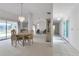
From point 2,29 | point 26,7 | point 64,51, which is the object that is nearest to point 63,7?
point 64,51

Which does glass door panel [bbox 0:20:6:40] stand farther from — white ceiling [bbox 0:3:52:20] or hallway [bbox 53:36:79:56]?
hallway [bbox 53:36:79:56]

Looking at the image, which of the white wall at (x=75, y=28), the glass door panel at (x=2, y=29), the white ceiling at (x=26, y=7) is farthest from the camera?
the glass door panel at (x=2, y=29)

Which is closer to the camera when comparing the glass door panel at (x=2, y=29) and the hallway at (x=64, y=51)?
the hallway at (x=64, y=51)

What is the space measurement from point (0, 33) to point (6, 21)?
1.44 metres

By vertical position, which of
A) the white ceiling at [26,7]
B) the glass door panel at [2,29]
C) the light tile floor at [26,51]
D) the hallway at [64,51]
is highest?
the white ceiling at [26,7]

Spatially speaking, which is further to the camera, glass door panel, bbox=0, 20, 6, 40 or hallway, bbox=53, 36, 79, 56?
glass door panel, bbox=0, 20, 6, 40

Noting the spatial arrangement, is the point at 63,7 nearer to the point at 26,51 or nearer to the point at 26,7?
the point at 26,7

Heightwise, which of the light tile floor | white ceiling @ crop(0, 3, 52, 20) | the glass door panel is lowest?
the light tile floor

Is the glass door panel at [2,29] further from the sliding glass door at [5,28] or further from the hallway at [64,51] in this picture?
the hallway at [64,51]

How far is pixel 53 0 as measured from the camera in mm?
3166

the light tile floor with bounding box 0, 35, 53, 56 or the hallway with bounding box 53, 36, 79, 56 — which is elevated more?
the light tile floor with bounding box 0, 35, 53, 56

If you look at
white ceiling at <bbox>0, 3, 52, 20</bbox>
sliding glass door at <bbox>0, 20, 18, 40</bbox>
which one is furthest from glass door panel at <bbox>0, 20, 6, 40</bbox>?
white ceiling at <bbox>0, 3, 52, 20</bbox>

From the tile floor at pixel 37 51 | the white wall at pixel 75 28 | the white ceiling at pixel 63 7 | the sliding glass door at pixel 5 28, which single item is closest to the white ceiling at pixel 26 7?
the white ceiling at pixel 63 7

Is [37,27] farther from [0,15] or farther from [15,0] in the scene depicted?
[15,0]
